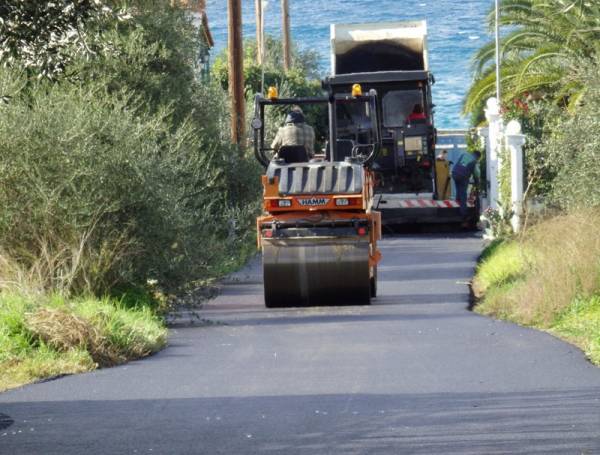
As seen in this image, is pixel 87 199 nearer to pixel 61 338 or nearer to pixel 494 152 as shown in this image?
pixel 61 338

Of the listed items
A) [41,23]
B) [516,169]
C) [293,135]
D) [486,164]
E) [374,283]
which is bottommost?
[374,283]

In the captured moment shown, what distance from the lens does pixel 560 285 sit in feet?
56.5

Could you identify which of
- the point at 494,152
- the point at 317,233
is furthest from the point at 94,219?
the point at 494,152

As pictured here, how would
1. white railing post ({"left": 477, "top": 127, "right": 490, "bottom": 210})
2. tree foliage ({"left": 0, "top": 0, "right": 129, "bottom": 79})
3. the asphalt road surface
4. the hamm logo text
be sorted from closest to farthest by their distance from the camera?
the asphalt road surface, tree foliage ({"left": 0, "top": 0, "right": 129, "bottom": 79}), the hamm logo text, white railing post ({"left": 477, "top": 127, "right": 490, "bottom": 210})

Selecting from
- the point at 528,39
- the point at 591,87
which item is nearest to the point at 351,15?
the point at 528,39

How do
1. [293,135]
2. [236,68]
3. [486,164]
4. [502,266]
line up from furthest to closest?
[486,164]
[236,68]
[502,266]
[293,135]

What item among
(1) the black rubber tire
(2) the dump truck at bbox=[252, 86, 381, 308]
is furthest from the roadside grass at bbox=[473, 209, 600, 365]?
(2) the dump truck at bbox=[252, 86, 381, 308]

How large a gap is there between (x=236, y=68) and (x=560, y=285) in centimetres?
1318

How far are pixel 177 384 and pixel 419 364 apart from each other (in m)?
2.49

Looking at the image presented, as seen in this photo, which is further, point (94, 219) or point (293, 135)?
point (293, 135)

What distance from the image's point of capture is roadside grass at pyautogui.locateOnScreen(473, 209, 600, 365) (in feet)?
54.2

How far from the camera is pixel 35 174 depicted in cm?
1741

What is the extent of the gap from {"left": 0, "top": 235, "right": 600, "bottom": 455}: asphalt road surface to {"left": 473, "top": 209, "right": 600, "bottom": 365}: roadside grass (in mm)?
511

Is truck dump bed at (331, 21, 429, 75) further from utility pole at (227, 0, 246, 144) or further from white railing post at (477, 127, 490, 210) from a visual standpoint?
utility pole at (227, 0, 246, 144)
